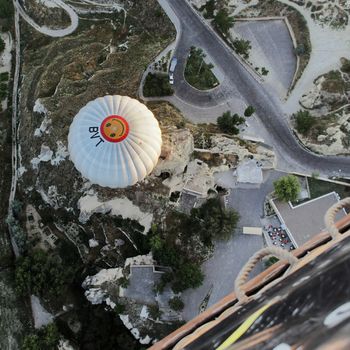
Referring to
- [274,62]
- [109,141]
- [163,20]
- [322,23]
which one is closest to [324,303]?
[109,141]

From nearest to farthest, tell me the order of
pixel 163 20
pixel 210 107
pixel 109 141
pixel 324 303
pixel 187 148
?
pixel 324 303 → pixel 109 141 → pixel 187 148 → pixel 210 107 → pixel 163 20

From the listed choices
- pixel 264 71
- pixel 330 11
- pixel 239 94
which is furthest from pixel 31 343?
pixel 330 11

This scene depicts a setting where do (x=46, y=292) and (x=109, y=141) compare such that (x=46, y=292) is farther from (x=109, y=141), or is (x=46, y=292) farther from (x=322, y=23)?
(x=322, y=23)

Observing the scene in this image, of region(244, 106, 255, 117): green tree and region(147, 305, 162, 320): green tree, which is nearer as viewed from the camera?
region(147, 305, 162, 320): green tree

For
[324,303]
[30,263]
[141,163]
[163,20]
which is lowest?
[324,303]

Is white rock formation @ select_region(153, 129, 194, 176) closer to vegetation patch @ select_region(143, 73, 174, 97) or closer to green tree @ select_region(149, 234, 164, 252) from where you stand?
green tree @ select_region(149, 234, 164, 252)

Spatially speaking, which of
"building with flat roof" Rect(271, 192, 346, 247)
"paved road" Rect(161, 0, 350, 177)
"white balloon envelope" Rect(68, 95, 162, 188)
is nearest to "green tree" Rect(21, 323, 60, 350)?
"white balloon envelope" Rect(68, 95, 162, 188)
